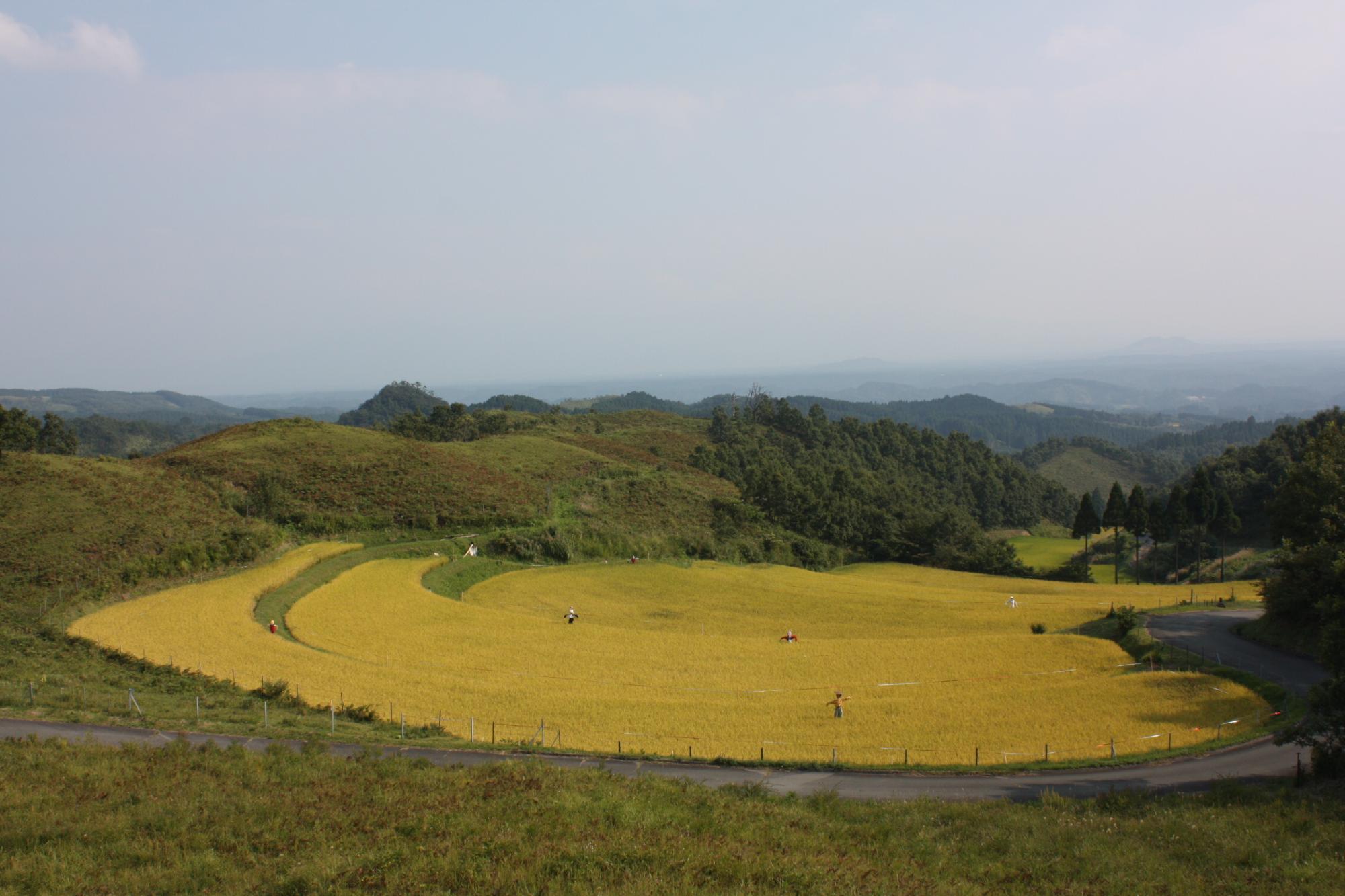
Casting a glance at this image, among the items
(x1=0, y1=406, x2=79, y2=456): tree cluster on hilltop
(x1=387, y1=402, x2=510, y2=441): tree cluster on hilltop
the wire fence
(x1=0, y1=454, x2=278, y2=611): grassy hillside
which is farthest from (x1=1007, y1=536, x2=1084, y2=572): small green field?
(x1=0, y1=406, x2=79, y2=456): tree cluster on hilltop

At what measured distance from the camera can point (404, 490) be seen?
60594 mm

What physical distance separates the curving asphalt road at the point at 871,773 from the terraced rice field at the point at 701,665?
0.95 m

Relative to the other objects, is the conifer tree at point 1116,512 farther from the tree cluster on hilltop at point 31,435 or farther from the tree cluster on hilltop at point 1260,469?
the tree cluster on hilltop at point 31,435

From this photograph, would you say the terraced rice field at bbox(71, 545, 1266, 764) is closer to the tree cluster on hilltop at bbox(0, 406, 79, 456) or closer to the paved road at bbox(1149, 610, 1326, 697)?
the paved road at bbox(1149, 610, 1326, 697)

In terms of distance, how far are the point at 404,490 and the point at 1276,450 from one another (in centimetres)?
9826

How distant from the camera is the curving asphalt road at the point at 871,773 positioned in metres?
19.7

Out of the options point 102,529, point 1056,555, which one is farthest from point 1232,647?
point 102,529

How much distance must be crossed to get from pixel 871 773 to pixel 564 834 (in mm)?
11099

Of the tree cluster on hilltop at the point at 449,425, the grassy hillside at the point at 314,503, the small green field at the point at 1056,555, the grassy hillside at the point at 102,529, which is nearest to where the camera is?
the grassy hillside at the point at 102,529

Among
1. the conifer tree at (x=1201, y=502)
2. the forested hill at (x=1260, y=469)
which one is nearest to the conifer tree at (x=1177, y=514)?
the conifer tree at (x=1201, y=502)

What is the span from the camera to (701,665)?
3184cm

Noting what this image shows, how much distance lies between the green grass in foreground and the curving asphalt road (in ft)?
4.99

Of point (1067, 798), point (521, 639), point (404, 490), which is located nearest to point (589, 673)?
point (521, 639)

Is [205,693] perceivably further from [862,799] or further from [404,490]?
[404,490]
